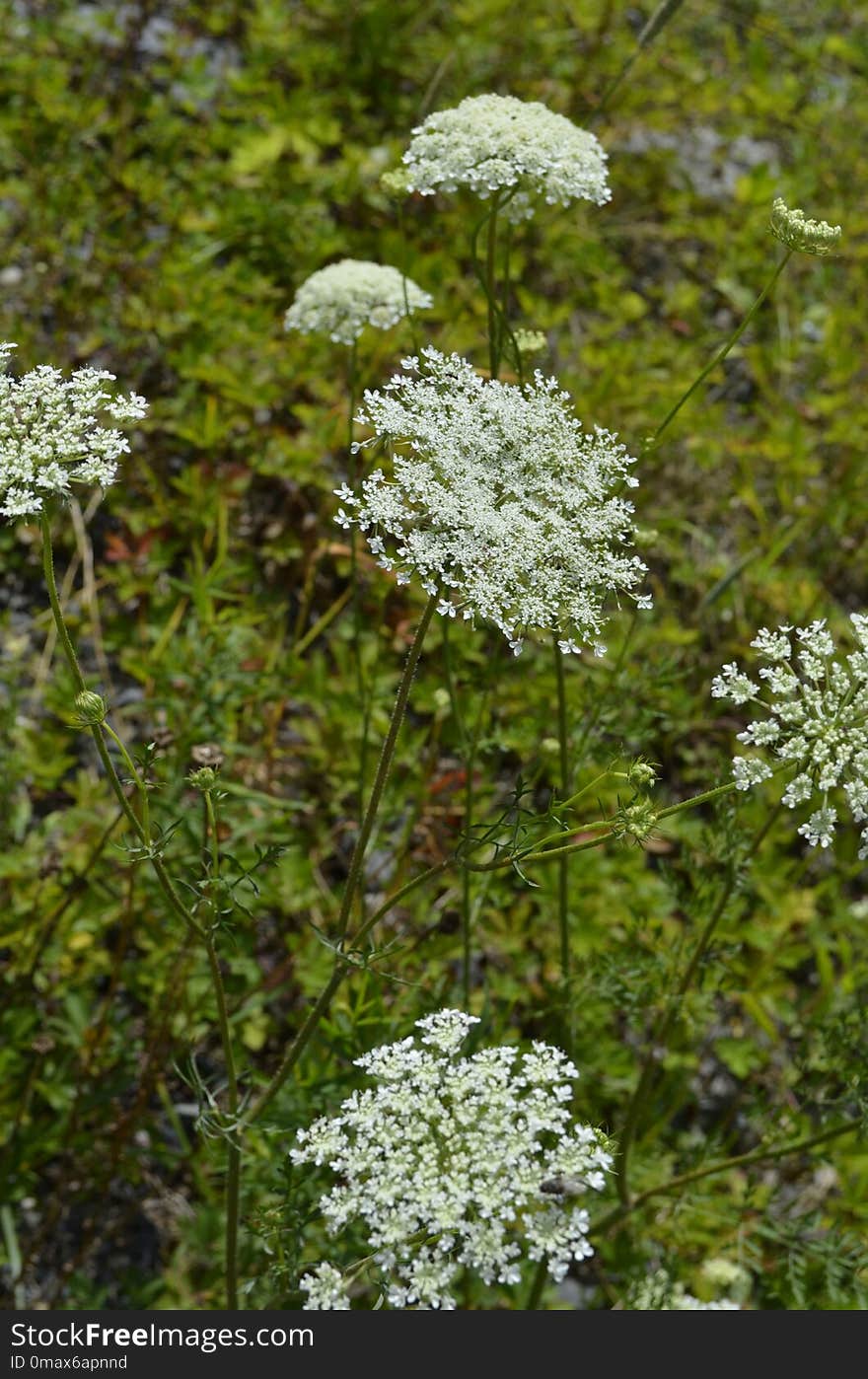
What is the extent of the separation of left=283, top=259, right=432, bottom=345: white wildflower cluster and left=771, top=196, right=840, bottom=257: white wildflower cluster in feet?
4.17

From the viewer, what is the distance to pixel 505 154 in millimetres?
3113

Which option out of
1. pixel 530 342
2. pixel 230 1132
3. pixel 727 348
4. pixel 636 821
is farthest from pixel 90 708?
pixel 530 342

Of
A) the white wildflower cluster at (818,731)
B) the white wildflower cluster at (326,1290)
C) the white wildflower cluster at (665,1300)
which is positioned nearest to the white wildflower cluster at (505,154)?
the white wildflower cluster at (818,731)

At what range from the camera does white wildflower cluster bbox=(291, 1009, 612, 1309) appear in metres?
2.32

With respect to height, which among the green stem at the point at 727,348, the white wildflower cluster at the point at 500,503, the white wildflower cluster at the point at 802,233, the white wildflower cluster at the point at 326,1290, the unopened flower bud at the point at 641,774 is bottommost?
the white wildflower cluster at the point at 326,1290

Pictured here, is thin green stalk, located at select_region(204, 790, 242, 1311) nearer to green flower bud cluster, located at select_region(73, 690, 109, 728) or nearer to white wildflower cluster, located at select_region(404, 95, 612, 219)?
green flower bud cluster, located at select_region(73, 690, 109, 728)

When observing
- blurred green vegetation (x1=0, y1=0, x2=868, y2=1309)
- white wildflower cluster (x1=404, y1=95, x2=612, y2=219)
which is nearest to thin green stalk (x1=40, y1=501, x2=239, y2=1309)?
blurred green vegetation (x1=0, y1=0, x2=868, y2=1309)

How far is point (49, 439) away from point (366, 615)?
2985mm

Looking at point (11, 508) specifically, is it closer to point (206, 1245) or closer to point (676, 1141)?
point (206, 1245)

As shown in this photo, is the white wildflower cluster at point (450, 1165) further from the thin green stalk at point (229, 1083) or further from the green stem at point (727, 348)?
the green stem at point (727, 348)

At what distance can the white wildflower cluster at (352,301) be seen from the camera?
12.5 ft

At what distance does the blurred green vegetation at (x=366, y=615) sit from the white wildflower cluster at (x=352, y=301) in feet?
2.38

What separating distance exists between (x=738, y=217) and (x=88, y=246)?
4.13m

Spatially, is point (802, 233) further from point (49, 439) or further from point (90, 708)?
point (90, 708)
